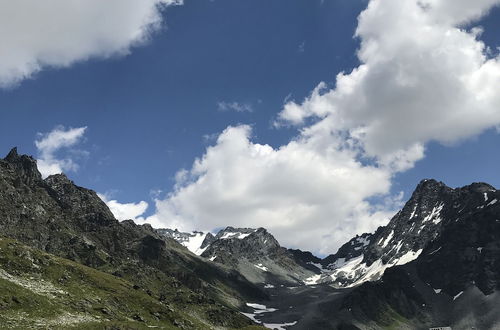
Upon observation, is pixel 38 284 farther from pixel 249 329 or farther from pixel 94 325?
pixel 249 329

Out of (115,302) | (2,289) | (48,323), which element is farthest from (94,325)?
(115,302)

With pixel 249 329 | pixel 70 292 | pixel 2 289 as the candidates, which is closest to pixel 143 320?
pixel 70 292

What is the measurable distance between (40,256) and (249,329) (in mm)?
86313

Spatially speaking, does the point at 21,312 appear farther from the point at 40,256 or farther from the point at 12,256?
the point at 40,256

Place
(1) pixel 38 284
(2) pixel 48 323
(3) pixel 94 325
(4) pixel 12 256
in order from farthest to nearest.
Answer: (4) pixel 12 256 < (1) pixel 38 284 < (3) pixel 94 325 < (2) pixel 48 323

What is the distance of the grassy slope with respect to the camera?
298 feet

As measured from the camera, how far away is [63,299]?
108 metres

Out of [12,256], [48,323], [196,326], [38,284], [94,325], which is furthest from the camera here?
[196,326]

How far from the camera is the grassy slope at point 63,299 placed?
90875 millimetres

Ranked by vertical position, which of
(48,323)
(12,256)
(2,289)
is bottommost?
(48,323)

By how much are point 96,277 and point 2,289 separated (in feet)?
189

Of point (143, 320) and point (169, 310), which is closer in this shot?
point (143, 320)

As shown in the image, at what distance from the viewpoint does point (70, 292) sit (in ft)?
384

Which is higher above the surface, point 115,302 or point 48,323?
point 115,302
